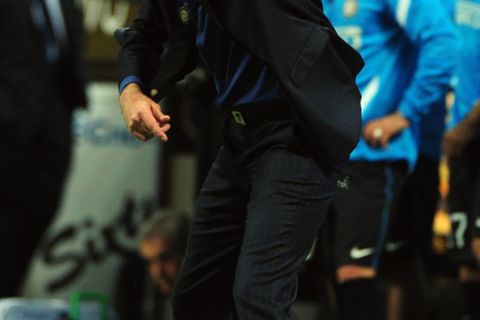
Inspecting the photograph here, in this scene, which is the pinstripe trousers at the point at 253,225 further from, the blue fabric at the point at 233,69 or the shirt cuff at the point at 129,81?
the shirt cuff at the point at 129,81

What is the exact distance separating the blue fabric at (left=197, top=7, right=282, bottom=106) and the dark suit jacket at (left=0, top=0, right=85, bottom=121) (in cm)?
→ 201

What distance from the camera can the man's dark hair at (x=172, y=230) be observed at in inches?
287

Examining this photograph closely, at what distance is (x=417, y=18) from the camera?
606cm

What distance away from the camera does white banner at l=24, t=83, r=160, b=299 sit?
8.86 meters

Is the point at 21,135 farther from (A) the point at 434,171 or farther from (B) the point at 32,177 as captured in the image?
(A) the point at 434,171

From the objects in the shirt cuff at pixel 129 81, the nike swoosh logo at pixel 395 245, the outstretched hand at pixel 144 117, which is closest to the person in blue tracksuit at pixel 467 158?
the nike swoosh logo at pixel 395 245

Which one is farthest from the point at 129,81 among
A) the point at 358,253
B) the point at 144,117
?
the point at 358,253

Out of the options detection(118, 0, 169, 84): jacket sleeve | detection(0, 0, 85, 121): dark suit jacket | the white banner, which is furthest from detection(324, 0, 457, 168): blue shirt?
the white banner

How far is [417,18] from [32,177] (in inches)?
75.4

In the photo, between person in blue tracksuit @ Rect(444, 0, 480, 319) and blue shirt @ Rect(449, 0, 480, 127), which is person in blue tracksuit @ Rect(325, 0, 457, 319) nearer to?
person in blue tracksuit @ Rect(444, 0, 480, 319)

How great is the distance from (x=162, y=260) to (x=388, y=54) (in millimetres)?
1871

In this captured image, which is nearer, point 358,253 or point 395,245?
point 358,253

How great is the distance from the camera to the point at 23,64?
6.39 m

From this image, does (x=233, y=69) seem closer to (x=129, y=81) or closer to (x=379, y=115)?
(x=129, y=81)
